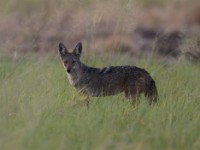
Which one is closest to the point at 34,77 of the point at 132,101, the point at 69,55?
the point at 69,55

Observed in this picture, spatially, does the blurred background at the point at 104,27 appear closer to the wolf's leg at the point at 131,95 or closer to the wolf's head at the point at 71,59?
the wolf's head at the point at 71,59

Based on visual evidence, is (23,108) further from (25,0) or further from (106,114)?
(25,0)

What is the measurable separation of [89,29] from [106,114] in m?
3.82

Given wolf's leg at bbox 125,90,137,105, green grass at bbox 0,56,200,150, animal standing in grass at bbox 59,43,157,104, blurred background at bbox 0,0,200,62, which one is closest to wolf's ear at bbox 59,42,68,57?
animal standing in grass at bbox 59,43,157,104

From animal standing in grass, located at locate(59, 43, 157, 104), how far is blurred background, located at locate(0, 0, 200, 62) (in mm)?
1300

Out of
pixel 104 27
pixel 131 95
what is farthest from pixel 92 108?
pixel 104 27

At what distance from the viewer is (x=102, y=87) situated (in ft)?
34.2

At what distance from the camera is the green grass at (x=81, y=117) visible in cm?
758

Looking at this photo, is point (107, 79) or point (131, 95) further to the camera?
point (107, 79)

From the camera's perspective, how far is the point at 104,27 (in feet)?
70.0

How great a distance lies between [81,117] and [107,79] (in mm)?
1985

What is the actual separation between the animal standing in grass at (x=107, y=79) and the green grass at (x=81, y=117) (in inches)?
5.4

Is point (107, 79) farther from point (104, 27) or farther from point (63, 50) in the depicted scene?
point (104, 27)

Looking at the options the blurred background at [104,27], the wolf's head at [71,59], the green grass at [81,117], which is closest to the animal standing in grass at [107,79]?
the wolf's head at [71,59]
